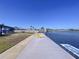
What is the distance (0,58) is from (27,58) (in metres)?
2.19

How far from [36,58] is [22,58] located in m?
1.16

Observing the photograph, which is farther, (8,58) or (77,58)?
(77,58)

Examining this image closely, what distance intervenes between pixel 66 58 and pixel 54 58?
101cm

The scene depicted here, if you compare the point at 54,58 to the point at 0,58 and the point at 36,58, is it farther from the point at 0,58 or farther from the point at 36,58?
the point at 0,58

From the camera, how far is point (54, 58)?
11.8 metres

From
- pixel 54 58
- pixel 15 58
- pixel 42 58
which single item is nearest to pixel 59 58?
pixel 54 58

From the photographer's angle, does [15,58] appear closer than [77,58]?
Yes

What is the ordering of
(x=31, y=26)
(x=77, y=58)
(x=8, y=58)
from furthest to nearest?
(x=31, y=26) < (x=77, y=58) < (x=8, y=58)

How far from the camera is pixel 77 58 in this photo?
1255cm

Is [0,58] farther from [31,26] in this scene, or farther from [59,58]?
[31,26]

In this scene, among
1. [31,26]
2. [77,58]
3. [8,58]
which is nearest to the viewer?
[8,58]

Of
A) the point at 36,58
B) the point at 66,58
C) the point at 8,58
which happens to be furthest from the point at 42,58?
the point at 8,58

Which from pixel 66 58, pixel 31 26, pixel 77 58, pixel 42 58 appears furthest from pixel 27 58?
pixel 31 26

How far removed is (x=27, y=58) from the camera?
11742 mm
